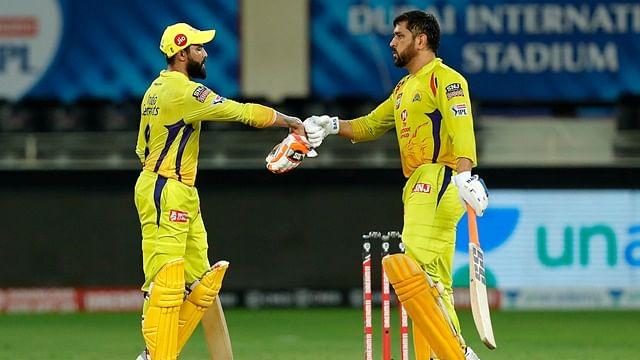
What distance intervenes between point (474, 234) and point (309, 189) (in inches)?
314

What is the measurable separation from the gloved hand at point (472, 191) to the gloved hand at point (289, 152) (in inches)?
44.8

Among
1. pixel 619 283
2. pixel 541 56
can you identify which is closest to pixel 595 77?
pixel 541 56

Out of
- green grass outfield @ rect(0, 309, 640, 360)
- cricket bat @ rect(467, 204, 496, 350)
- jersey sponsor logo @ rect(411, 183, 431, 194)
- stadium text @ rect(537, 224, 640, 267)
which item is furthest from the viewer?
stadium text @ rect(537, 224, 640, 267)

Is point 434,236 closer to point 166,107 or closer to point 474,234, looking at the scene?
point 474,234

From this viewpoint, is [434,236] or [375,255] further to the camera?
[375,255]

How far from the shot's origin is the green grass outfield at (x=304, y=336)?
12.0 metres

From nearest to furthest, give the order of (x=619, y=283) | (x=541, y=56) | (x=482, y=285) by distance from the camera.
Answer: (x=482, y=285), (x=619, y=283), (x=541, y=56)

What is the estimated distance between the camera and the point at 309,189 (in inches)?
637

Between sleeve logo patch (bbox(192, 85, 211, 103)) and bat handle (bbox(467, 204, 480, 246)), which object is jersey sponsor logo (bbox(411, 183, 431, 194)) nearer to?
bat handle (bbox(467, 204, 480, 246))

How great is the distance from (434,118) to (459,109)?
229mm

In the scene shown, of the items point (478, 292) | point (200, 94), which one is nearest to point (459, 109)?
point (478, 292)

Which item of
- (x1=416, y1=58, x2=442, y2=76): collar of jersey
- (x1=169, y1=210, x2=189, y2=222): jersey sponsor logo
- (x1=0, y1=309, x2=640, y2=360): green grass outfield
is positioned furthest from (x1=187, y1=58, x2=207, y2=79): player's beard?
(x1=0, y1=309, x2=640, y2=360): green grass outfield

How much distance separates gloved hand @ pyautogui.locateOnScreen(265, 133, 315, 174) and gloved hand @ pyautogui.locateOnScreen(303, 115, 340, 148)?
44mm

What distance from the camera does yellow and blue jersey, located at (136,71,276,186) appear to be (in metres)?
8.77
